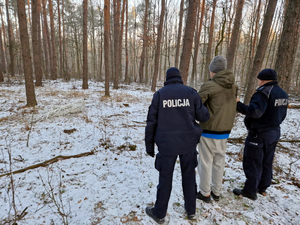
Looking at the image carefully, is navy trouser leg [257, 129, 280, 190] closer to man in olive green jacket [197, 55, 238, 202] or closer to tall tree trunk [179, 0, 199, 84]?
man in olive green jacket [197, 55, 238, 202]

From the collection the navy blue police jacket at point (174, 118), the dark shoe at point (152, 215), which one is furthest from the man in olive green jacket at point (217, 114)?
the dark shoe at point (152, 215)

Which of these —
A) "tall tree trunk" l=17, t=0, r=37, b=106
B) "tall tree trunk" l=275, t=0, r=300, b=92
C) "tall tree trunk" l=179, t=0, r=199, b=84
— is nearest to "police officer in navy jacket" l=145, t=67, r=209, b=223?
"tall tree trunk" l=275, t=0, r=300, b=92

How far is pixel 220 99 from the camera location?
7.50ft

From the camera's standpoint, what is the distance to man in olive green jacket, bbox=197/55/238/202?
2.28 m

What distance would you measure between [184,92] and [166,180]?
1.20 meters

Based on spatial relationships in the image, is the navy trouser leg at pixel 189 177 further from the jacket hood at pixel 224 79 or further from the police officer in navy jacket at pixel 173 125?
the jacket hood at pixel 224 79

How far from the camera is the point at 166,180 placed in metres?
2.05

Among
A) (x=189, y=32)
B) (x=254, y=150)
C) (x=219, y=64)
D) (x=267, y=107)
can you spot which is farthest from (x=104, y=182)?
(x=189, y=32)

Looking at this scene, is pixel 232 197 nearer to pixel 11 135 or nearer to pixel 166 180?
pixel 166 180

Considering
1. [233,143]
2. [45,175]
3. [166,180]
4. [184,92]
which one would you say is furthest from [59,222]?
[233,143]

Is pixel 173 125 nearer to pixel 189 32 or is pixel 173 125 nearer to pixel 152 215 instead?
pixel 152 215

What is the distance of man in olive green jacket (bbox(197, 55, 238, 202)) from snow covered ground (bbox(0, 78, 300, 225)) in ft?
2.44

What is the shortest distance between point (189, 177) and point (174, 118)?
885mm

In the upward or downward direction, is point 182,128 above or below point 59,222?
above
